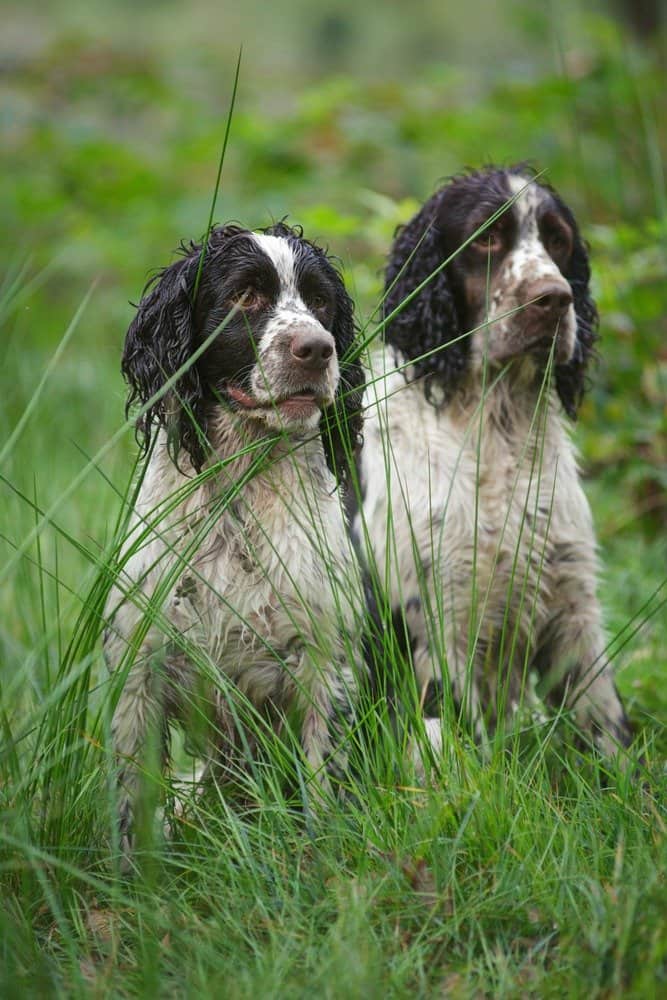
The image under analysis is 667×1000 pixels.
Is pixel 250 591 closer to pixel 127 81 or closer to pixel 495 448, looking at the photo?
pixel 495 448

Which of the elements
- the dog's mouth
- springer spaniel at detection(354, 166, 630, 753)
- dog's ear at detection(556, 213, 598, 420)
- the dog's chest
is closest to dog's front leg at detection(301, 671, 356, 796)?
the dog's chest

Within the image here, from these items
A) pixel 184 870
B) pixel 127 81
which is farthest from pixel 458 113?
pixel 184 870

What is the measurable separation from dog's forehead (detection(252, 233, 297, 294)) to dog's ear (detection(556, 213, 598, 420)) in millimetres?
1028

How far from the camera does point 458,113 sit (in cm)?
849

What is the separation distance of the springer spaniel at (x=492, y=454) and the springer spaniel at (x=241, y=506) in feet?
1.36

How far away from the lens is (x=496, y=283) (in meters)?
3.32

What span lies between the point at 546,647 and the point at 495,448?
24.1 inches

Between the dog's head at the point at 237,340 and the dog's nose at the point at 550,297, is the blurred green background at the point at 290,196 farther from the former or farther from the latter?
the dog's nose at the point at 550,297

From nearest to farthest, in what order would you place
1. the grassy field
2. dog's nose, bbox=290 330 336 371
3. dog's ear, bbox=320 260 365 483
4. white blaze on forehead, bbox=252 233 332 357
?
the grassy field, dog's nose, bbox=290 330 336 371, white blaze on forehead, bbox=252 233 332 357, dog's ear, bbox=320 260 365 483

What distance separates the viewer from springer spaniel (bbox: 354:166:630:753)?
3.28 m

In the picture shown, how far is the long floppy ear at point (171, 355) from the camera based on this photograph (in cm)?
284

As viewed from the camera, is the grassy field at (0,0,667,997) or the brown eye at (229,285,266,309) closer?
the grassy field at (0,0,667,997)

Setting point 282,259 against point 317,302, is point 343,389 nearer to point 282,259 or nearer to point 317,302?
point 317,302

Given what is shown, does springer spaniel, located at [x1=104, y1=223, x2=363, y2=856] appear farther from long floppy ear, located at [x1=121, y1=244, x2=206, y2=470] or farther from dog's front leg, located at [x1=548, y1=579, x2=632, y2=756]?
dog's front leg, located at [x1=548, y1=579, x2=632, y2=756]
